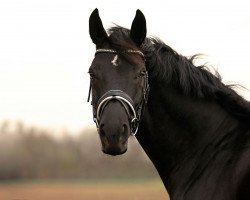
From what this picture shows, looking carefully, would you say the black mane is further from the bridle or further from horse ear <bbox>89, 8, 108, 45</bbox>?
the bridle

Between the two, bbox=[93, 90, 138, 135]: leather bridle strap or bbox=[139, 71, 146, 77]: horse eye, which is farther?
bbox=[139, 71, 146, 77]: horse eye

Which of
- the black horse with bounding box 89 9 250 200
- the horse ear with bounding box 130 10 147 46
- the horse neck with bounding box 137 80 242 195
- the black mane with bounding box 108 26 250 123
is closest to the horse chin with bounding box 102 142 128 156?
the black horse with bounding box 89 9 250 200

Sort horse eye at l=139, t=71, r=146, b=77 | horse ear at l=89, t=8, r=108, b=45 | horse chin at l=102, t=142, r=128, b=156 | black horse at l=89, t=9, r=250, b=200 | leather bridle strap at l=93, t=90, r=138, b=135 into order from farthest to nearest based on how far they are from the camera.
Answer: horse ear at l=89, t=8, r=108, b=45
horse eye at l=139, t=71, r=146, b=77
black horse at l=89, t=9, r=250, b=200
leather bridle strap at l=93, t=90, r=138, b=135
horse chin at l=102, t=142, r=128, b=156

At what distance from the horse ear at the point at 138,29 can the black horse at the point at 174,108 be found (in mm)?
14

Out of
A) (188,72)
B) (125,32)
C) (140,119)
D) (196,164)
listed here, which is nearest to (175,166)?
(196,164)

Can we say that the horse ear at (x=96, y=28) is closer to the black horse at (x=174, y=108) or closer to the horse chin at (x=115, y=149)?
the black horse at (x=174, y=108)

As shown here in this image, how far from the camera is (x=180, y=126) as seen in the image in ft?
23.5

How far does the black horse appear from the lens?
21.7 feet

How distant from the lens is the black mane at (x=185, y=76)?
7.13m

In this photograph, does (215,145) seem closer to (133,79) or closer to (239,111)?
(239,111)

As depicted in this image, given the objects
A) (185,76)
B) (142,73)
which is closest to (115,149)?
(142,73)

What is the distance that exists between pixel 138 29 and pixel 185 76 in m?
0.94

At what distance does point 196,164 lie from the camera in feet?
23.0

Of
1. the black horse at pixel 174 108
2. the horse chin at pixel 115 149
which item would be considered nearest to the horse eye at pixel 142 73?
the black horse at pixel 174 108
